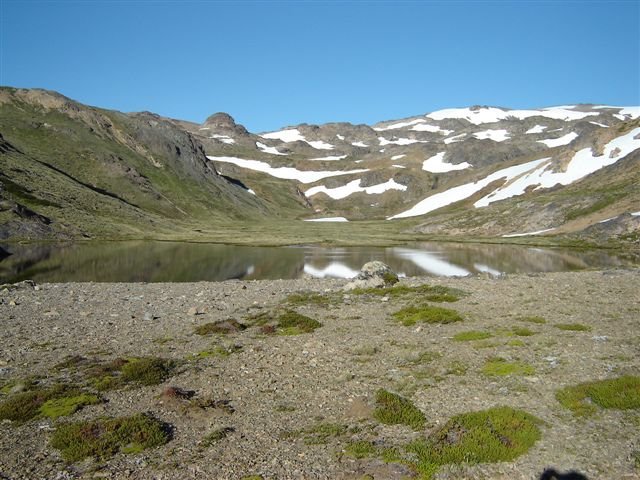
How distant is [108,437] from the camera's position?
14.6 meters

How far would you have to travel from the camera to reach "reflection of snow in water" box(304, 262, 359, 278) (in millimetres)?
63456

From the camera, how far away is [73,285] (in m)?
47.5

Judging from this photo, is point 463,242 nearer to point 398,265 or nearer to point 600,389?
point 398,265

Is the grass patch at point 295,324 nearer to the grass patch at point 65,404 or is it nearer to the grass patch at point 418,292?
the grass patch at point 418,292

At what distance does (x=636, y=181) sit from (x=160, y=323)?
123064 millimetres

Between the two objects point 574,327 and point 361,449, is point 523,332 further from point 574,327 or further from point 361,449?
point 361,449

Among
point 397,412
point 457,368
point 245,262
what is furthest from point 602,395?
point 245,262

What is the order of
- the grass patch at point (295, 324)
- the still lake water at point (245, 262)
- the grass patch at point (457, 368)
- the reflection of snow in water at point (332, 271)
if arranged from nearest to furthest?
the grass patch at point (457, 368) → the grass patch at point (295, 324) → the still lake water at point (245, 262) → the reflection of snow in water at point (332, 271)

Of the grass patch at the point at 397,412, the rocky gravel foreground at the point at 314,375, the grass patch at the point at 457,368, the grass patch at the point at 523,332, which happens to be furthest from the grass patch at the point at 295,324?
the grass patch at the point at 397,412

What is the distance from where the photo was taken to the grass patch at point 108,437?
45.4ft

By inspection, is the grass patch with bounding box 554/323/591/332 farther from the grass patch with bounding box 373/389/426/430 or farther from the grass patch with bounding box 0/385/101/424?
the grass patch with bounding box 0/385/101/424

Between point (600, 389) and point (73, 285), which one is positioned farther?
point (73, 285)

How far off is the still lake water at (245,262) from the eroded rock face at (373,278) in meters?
14.8

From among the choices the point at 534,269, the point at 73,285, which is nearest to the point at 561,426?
the point at 73,285
